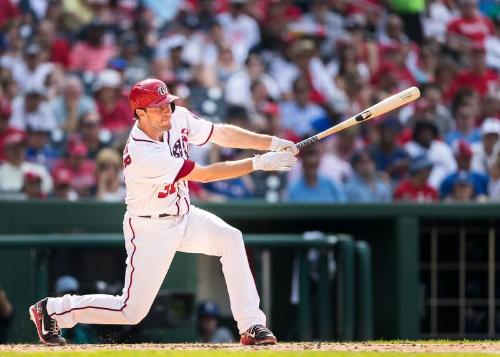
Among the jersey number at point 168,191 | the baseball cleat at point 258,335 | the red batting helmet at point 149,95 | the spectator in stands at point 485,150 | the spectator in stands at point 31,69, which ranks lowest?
the baseball cleat at point 258,335

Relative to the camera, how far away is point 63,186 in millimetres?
10688

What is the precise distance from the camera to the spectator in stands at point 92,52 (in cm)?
1248

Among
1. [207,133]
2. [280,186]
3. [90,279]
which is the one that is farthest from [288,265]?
[207,133]

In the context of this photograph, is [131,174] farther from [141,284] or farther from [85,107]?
[85,107]

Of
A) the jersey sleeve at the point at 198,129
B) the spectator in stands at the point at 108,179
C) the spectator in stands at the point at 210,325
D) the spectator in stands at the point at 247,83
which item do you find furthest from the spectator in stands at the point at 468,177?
the jersey sleeve at the point at 198,129

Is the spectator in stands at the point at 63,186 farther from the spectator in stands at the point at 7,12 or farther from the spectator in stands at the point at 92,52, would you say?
the spectator in stands at the point at 7,12

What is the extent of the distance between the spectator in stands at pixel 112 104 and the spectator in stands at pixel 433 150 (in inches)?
109

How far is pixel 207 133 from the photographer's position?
7418mm

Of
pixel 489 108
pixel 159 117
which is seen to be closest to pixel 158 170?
pixel 159 117

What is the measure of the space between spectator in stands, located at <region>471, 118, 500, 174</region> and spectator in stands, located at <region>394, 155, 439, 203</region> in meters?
Result: 0.59

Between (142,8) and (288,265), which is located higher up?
(142,8)

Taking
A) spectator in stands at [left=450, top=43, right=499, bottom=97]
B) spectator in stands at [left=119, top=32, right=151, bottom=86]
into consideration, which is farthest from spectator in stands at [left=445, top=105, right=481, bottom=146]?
spectator in stands at [left=119, top=32, right=151, bottom=86]

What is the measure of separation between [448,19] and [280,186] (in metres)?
3.84

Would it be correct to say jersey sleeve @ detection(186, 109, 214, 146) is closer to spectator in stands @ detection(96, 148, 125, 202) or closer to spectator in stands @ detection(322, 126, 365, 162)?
spectator in stands @ detection(96, 148, 125, 202)
